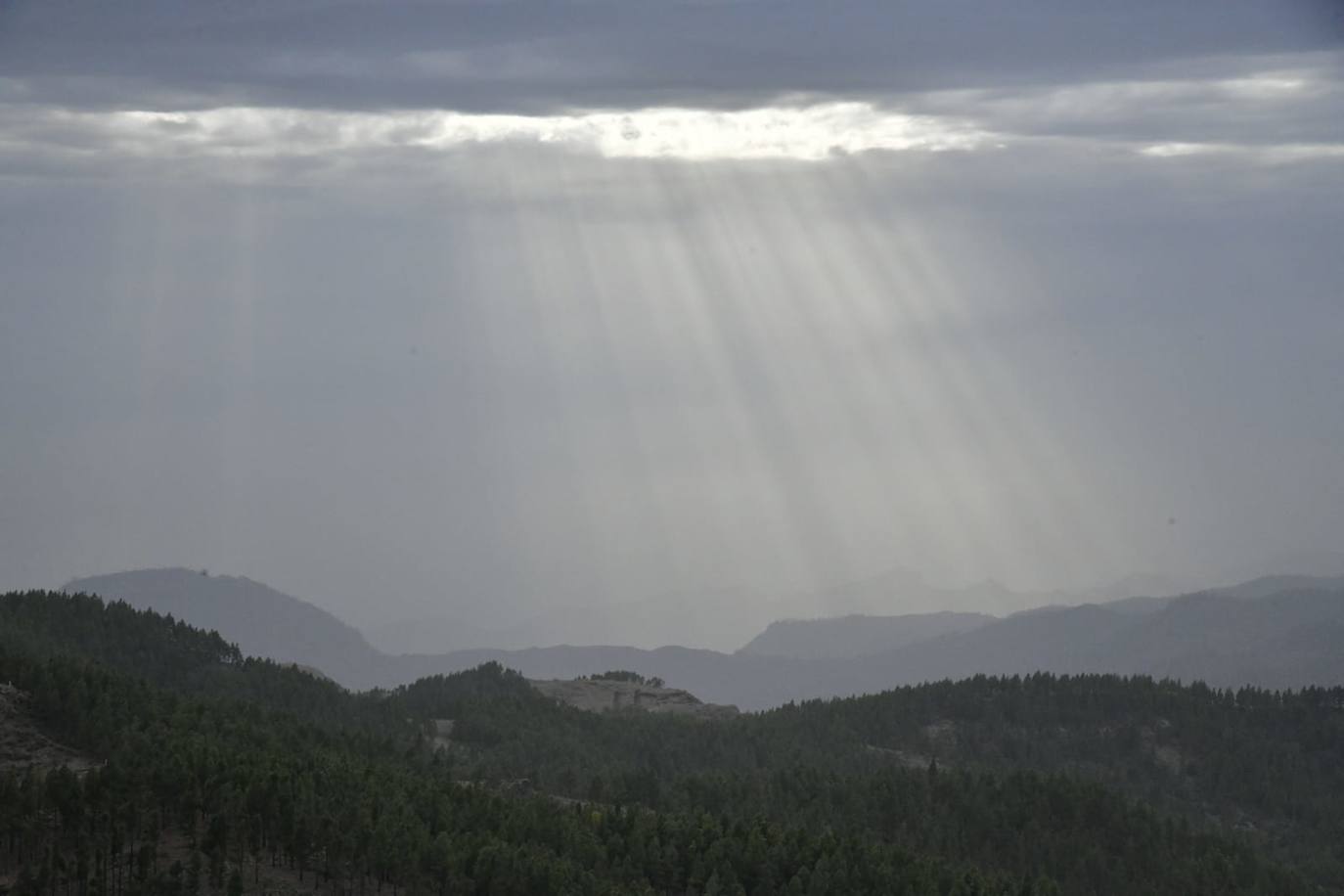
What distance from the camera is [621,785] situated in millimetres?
66375

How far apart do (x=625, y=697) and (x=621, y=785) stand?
38592 mm

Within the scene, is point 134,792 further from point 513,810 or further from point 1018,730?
point 1018,730

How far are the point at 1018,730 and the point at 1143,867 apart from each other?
92.2ft

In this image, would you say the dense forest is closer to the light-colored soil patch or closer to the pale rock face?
the light-colored soil patch

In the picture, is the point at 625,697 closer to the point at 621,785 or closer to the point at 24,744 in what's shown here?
the point at 621,785

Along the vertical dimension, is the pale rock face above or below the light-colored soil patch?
above

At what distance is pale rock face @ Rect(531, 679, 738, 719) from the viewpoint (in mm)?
100812

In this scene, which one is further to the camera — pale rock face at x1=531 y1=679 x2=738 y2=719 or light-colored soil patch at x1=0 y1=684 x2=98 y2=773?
pale rock face at x1=531 y1=679 x2=738 y2=719

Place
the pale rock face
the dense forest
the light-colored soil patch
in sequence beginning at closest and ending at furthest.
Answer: the dense forest < the light-colored soil patch < the pale rock face

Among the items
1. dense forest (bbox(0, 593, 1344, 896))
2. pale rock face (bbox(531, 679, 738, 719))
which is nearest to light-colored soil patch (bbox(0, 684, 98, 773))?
dense forest (bbox(0, 593, 1344, 896))

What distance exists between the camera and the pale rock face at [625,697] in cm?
10081

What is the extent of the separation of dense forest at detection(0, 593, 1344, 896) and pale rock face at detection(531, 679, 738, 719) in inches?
131

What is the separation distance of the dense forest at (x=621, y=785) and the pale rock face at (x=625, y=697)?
3331 mm

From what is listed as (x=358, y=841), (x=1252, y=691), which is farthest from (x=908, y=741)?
(x=358, y=841)
